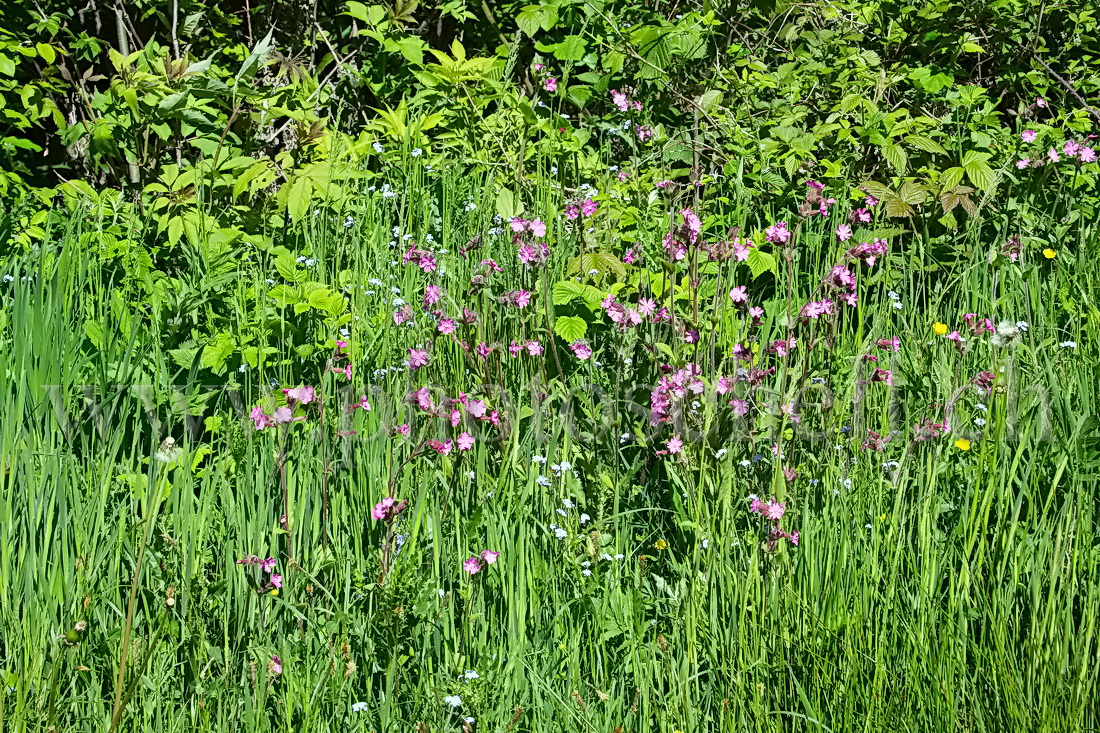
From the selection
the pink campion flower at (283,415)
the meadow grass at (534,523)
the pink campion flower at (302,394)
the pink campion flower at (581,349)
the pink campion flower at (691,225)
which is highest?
the pink campion flower at (691,225)

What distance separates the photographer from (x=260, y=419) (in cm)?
212

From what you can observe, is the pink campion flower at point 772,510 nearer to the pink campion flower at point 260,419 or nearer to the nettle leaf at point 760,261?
the pink campion flower at point 260,419

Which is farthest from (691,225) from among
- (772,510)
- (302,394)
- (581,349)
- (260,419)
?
(260,419)

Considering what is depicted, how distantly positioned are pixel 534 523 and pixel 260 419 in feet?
2.01

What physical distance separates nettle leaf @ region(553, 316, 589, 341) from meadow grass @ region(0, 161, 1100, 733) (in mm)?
76

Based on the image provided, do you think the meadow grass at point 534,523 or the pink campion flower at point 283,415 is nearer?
the meadow grass at point 534,523

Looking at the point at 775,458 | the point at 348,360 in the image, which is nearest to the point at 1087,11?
the point at 775,458

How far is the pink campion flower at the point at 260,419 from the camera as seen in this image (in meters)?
2.12

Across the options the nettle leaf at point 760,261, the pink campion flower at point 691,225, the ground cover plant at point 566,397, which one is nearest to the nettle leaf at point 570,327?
the ground cover plant at point 566,397

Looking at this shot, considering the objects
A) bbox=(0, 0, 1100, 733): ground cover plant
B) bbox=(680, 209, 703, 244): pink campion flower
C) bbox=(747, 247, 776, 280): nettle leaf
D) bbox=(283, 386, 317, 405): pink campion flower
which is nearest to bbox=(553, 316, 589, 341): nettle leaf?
bbox=(0, 0, 1100, 733): ground cover plant

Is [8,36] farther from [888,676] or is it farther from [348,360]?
[888,676]

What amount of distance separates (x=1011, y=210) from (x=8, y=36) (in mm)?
3546

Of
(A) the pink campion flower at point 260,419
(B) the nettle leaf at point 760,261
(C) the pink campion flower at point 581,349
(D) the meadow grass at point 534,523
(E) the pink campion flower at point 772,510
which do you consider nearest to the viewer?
(D) the meadow grass at point 534,523

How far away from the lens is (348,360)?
2.62m
